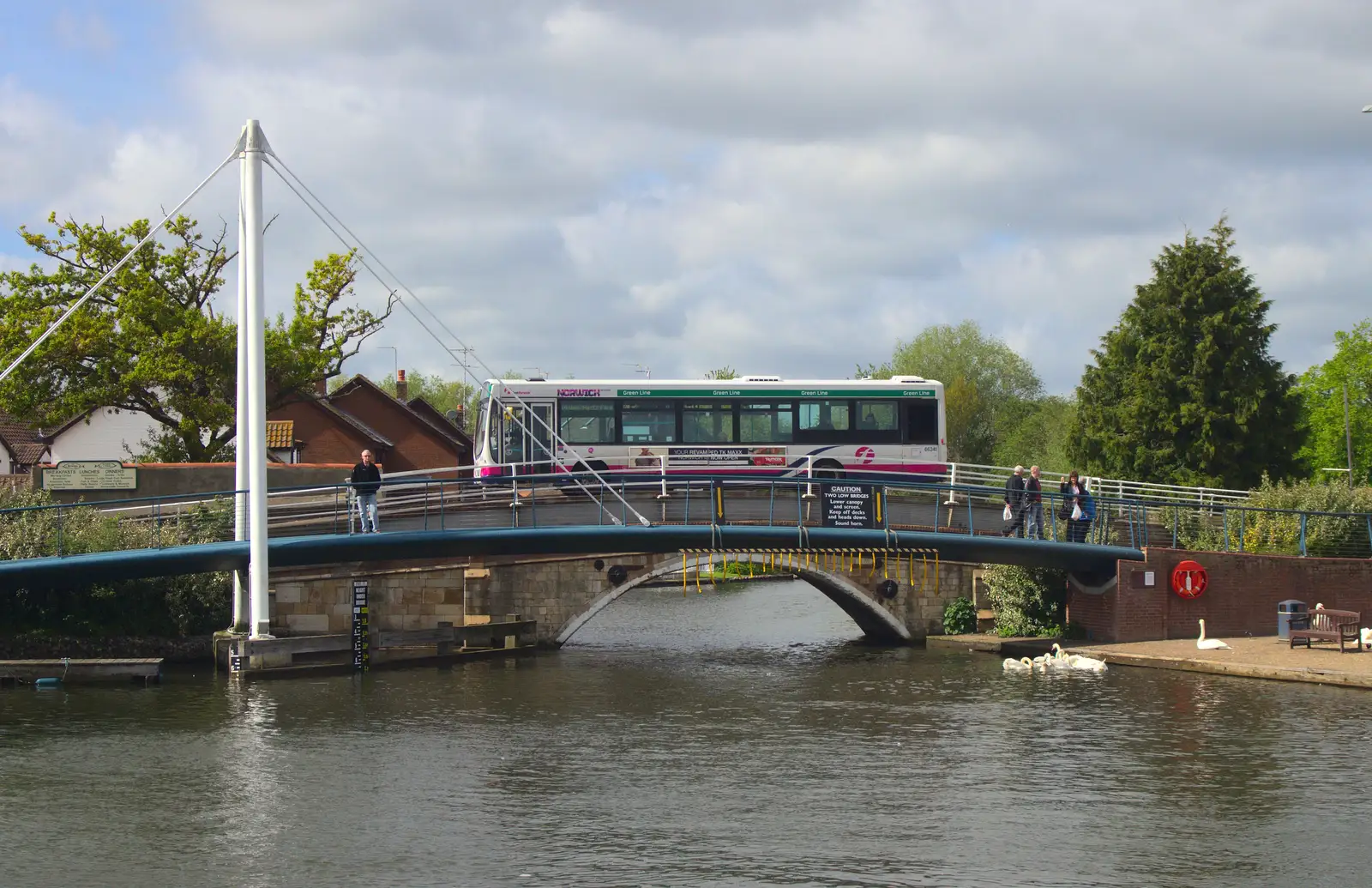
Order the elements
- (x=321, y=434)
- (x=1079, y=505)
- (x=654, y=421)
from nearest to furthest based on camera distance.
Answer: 1. (x=1079, y=505)
2. (x=654, y=421)
3. (x=321, y=434)

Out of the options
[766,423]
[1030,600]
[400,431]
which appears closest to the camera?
[1030,600]

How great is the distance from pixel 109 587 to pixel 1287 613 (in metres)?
25.0

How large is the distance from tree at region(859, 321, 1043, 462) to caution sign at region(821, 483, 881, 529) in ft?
186

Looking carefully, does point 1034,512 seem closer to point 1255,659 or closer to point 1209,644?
point 1209,644

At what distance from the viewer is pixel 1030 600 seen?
1382 inches

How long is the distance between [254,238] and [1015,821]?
1814 centimetres

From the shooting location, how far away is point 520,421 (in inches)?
1481

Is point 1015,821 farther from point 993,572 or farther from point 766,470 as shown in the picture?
point 766,470

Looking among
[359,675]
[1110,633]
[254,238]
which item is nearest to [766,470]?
[1110,633]

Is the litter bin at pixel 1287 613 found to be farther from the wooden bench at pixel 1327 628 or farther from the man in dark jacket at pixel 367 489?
the man in dark jacket at pixel 367 489

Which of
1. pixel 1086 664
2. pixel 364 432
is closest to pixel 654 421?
pixel 1086 664

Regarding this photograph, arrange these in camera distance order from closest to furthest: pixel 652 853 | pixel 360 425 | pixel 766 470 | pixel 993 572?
pixel 652 853 → pixel 993 572 → pixel 766 470 → pixel 360 425

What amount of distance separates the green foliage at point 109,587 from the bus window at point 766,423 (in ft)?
42.6

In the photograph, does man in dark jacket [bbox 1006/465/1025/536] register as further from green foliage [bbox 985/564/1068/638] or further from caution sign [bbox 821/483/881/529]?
caution sign [bbox 821/483/881/529]
